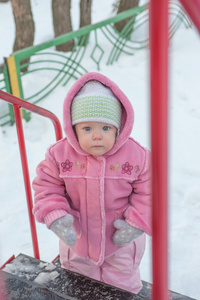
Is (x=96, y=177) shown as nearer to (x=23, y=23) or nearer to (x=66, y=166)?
(x=66, y=166)

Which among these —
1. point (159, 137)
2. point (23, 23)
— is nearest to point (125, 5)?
point (23, 23)

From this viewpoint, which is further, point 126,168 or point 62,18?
point 62,18

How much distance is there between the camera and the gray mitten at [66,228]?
1632 mm

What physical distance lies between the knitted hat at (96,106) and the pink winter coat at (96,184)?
0.03 m

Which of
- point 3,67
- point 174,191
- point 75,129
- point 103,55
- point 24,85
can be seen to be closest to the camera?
point 75,129

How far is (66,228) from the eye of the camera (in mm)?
1644

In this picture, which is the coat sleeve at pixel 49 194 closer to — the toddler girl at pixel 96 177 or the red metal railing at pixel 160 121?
the toddler girl at pixel 96 177

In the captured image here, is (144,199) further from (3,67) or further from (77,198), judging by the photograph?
(3,67)

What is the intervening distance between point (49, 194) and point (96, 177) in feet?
0.75

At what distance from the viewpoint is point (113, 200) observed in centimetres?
167

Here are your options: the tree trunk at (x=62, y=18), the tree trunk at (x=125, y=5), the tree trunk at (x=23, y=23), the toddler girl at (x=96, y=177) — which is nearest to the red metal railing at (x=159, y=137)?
the toddler girl at (x=96, y=177)

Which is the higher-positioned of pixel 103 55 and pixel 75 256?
pixel 103 55

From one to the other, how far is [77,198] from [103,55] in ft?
18.4

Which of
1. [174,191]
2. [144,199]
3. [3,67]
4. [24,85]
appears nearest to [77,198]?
[144,199]
